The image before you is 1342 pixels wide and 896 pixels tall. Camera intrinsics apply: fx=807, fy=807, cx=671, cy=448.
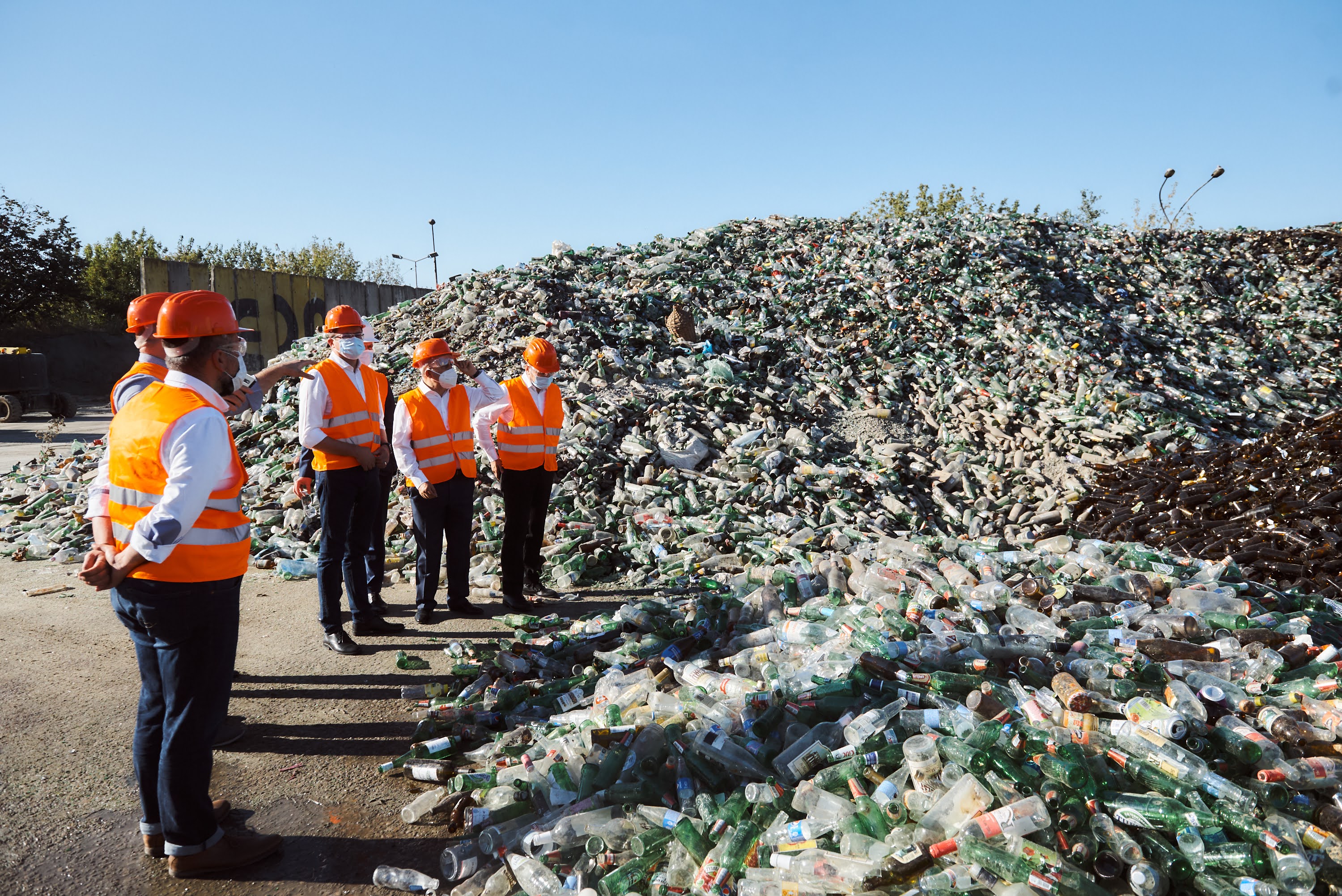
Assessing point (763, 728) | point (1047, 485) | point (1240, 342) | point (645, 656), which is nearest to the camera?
point (763, 728)

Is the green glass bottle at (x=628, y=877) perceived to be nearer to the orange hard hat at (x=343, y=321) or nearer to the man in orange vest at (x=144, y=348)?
the man in orange vest at (x=144, y=348)

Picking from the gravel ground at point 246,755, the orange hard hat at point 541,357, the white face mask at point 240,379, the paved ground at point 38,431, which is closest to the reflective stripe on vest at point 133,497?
the white face mask at point 240,379

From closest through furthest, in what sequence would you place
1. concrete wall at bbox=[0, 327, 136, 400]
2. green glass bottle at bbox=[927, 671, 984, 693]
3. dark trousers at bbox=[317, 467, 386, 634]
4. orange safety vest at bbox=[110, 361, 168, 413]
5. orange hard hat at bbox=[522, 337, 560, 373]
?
green glass bottle at bbox=[927, 671, 984, 693] → orange safety vest at bbox=[110, 361, 168, 413] → dark trousers at bbox=[317, 467, 386, 634] → orange hard hat at bbox=[522, 337, 560, 373] → concrete wall at bbox=[0, 327, 136, 400]

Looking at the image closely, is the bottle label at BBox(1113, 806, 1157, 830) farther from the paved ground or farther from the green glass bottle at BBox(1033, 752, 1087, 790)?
the paved ground

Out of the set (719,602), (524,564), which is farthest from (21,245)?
(719,602)

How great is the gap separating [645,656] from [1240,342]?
13603mm

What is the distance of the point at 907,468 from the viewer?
30.2 feet

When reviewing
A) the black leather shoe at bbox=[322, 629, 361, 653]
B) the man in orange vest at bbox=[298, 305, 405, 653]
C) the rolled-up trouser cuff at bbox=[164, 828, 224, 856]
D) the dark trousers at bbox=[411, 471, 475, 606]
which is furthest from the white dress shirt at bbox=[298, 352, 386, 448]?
the rolled-up trouser cuff at bbox=[164, 828, 224, 856]

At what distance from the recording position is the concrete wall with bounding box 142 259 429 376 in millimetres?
19875

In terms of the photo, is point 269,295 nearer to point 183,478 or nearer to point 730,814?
point 183,478

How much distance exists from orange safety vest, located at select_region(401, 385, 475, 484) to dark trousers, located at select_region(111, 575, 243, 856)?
2875 mm

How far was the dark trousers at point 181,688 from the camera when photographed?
2.82 m

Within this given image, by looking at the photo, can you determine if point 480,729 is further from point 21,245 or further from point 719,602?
point 21,245

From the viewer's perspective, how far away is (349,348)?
17.8 ft
